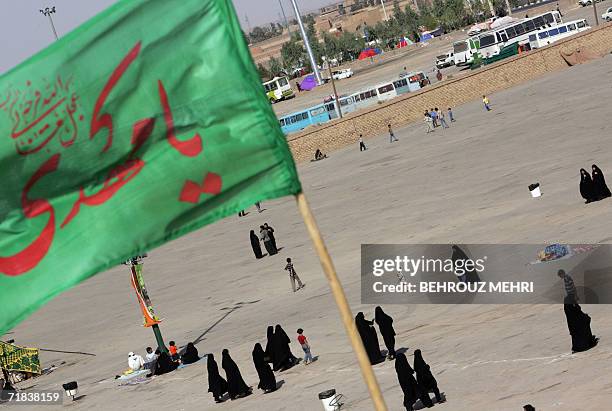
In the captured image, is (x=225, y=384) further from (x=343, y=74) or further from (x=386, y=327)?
(x=343, y=74)

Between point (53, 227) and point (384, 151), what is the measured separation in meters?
43.0

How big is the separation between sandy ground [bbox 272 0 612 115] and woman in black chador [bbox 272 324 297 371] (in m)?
51.5

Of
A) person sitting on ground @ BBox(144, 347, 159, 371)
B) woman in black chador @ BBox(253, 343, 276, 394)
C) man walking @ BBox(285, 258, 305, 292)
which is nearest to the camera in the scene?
woman in black chador @ BBox(253, 343, 276, 394)

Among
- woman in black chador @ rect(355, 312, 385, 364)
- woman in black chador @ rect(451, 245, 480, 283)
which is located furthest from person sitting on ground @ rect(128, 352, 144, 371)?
woman in black chador @ rect(355, 312, 385, 364)

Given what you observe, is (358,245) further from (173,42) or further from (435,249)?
(173,42)

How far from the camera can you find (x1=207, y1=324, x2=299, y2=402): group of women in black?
19172 mm

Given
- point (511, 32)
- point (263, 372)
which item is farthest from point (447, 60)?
point (263, 372)

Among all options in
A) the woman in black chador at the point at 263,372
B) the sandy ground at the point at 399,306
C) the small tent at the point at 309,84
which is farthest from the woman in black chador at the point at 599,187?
the small tent at the point at 309,84

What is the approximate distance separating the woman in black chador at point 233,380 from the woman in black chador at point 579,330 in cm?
627

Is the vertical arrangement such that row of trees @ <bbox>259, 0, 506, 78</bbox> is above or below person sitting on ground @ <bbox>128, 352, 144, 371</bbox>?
above

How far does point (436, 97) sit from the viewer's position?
184 feet

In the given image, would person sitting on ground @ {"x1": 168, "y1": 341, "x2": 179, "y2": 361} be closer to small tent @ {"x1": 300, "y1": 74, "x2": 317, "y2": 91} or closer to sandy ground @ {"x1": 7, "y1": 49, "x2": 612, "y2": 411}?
sandy ground @ {"x1": 7, "y1": 49, "x2": 612, "y2": 411}

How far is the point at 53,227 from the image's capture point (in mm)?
6098

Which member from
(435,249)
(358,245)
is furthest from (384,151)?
(435,249)
